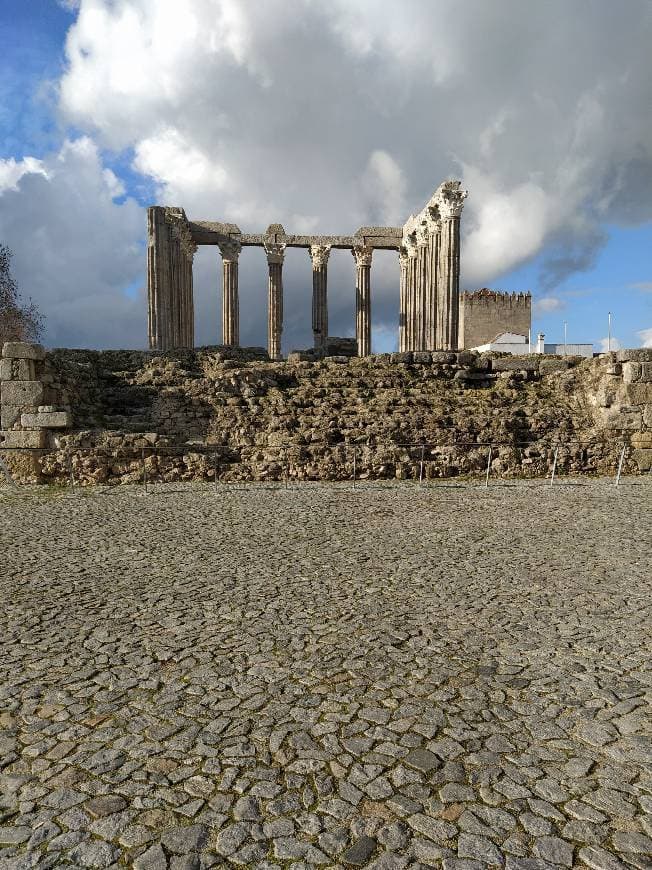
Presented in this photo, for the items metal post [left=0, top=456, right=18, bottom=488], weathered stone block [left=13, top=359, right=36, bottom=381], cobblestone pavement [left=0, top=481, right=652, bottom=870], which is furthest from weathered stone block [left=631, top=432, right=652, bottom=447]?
weathered stone block [left=13, top=359, right=36, bottom=381]

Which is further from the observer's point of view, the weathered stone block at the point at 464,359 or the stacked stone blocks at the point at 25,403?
the weathered stone block at the point at 464,359

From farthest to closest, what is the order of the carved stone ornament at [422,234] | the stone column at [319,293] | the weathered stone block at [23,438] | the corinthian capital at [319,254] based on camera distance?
1. the stone column at [319,293]
2. the corinthian capital at [319,254]
3. the carved stone ornament at [422,234]
4. the weathered stone block at [23,438]

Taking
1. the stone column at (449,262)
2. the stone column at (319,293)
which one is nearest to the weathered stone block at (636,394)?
the stone column at (449,262)

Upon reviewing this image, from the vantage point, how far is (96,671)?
3.70 m

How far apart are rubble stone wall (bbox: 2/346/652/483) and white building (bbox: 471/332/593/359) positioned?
21.3 m

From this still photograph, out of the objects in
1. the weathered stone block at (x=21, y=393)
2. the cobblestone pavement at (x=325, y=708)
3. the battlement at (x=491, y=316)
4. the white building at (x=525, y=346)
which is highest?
the battlement at (x=491, y=316)

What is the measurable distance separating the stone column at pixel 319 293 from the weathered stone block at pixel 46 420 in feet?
70.1

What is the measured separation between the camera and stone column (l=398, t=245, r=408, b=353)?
110 feet

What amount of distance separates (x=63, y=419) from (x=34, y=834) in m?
12.8

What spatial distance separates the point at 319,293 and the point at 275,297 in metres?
2.58

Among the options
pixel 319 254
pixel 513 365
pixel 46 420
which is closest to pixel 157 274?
pixel 319 254

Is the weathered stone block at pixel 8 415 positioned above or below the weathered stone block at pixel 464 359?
below

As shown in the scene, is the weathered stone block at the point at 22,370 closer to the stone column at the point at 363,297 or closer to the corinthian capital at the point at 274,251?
the corinthian capital at the point at 274,251

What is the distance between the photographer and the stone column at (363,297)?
108 feet
